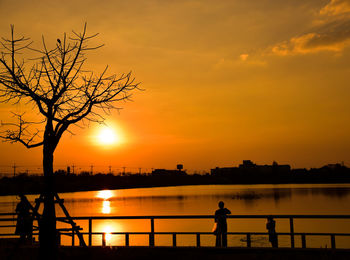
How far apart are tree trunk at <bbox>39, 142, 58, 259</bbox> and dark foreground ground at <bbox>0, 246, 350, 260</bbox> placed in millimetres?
955

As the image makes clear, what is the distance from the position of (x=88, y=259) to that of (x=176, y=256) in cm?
238

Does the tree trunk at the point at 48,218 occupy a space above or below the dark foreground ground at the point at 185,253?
above

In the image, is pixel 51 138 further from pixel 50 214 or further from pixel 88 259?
pixel 88 259

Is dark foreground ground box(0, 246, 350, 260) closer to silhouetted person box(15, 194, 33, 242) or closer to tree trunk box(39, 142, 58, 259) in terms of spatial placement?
silhouetted person box(15, 194, 33, 242)

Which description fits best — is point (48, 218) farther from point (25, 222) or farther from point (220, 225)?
point (220, 225)

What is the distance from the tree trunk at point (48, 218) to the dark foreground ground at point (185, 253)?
3.13 feet

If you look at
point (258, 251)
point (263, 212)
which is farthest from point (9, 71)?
point (263, 212)

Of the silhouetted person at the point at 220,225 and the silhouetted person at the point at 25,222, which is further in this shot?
the silhouetted person at the point at 220,225

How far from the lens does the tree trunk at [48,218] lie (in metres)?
11.0

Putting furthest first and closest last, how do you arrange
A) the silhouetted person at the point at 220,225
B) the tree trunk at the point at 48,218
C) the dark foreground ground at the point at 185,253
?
the silhouetted person at the point at 220,225 < the dark foreground ground at the point at 185,253 < the tree trunk at the point at 48,218

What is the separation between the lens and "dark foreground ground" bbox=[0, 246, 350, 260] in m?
11.3

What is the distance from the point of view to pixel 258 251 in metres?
12.1

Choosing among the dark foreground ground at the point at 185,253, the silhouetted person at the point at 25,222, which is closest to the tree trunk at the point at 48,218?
the silhouetted person at the point at 25,222

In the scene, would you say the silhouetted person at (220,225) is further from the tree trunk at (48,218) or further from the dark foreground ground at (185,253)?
the tree trunk at (48,218)
